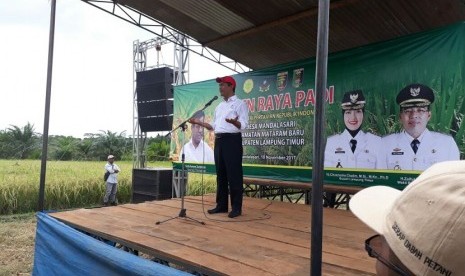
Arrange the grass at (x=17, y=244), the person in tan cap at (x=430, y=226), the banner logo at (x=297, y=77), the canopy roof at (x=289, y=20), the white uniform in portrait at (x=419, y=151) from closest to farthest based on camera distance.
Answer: the person in tan cap at (x=430, y=226)
the white uniform in portrait at (x=419, y=151)
the grass at (x=17, y=244)
the canopy roof at (x=289, y=20)
the banner logo at (x=297, y=77)

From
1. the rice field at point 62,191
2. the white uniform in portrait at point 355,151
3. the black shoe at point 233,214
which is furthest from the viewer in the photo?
the rice field at point 62,191

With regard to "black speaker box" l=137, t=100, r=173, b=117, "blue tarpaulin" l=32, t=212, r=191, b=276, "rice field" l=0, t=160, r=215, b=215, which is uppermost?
"black speaker box" l=137, t=100, r=173, b=117

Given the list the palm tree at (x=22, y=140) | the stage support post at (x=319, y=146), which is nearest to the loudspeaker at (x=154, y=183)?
the stage support post at (x=319, y=146)

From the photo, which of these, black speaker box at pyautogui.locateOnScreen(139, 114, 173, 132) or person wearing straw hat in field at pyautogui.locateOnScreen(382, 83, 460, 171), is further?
black speaker box at pyautogui.locateOnScreen(139, 114, 173, 132)

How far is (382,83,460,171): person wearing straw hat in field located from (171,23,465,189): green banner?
0.4 inches

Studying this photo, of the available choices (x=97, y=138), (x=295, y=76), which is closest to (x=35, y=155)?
(x=97, y=138)

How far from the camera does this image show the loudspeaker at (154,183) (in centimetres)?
777

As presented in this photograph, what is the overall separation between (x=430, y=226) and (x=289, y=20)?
4806mm

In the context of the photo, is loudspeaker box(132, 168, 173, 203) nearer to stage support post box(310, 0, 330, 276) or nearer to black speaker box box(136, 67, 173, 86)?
black speaker box box(136, 67, 173, 86)

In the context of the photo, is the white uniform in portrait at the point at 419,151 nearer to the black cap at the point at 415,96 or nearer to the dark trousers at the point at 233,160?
the black cap at the point at 415,96

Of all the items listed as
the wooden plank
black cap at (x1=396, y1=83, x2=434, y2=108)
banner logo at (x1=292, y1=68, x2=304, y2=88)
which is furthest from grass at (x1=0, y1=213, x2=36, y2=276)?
black cap at (x1=396, y1=83, x2=434, y2=108)

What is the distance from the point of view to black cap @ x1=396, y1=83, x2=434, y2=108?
3.63 meters

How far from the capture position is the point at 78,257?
8.09 ft

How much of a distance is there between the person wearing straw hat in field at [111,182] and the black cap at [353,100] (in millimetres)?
6593
